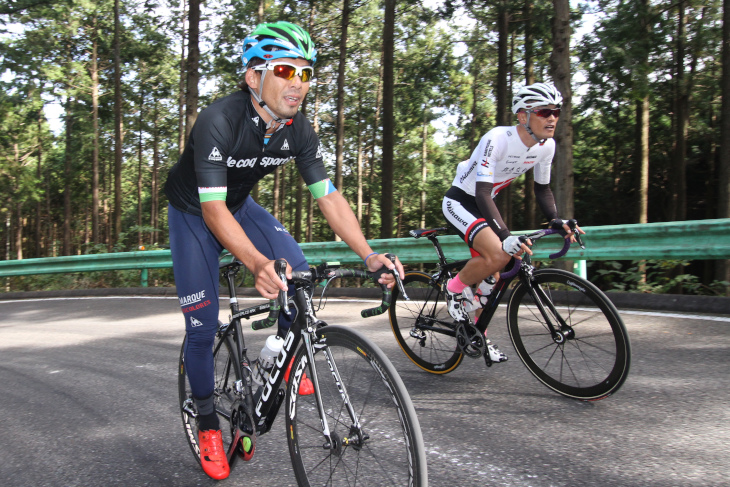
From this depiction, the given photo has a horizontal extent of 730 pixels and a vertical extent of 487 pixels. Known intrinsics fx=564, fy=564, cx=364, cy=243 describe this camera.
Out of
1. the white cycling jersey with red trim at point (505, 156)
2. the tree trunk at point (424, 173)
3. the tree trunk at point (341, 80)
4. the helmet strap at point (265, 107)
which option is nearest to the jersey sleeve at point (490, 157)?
the white cycling jersey with red trim at point (505, 156)

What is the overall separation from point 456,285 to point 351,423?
7.85 feet

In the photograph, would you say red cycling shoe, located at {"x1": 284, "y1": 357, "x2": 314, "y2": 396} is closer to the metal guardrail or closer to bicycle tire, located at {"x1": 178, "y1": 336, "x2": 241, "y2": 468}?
bicycle tire, located at {"x1": 178, "y1": 336, "x2": 241, "y2": 468}

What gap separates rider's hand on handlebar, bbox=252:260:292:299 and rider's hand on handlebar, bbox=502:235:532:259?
2002mm

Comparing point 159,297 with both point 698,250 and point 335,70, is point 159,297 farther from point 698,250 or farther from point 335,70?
point 335,70

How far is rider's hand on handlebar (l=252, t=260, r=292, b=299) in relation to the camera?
2254 millimetres

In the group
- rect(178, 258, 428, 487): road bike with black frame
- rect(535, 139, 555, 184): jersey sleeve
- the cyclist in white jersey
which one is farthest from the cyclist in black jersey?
rect(535, 139, 555, 184): jersey sleeve

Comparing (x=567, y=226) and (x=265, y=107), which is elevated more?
(x=265, y=107)

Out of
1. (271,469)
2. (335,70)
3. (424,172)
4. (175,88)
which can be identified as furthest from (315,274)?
(424,172)

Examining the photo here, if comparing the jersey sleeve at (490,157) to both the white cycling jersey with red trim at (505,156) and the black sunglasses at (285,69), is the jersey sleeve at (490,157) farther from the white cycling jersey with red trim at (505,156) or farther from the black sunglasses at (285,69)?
the black sunglasses at (285,69)

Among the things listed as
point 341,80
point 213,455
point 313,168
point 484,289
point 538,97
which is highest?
point 341,80

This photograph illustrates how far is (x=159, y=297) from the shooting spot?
421 inches

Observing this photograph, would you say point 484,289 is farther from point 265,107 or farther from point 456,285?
point 265,107

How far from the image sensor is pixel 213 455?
3.08 m

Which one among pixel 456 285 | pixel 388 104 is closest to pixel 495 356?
pixel 456 285
